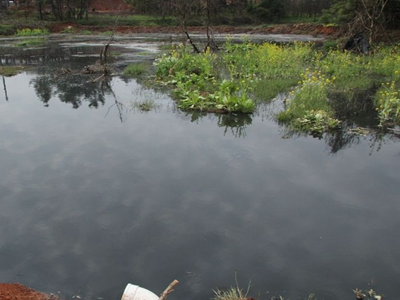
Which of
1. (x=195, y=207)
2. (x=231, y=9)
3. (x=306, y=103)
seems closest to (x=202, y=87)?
(x=306, y=103)

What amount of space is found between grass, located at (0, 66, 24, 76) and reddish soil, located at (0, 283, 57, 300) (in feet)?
45.3

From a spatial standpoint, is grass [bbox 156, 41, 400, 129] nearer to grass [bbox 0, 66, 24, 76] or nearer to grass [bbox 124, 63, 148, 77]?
grass [bbox 124, 63, 148, 77]

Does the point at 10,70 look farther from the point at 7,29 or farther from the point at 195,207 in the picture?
the point at 7,29

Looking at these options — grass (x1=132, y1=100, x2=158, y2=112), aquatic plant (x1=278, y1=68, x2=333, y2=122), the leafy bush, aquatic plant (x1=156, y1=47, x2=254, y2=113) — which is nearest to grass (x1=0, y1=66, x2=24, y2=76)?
aquatic plant (x1=156, y1=47, x2=254, y2=113)

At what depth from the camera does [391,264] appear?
4559 millimetres

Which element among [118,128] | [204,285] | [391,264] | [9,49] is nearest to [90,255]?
[204,285]

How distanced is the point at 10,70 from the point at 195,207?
14.2 metres

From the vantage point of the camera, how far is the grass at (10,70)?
16016mm

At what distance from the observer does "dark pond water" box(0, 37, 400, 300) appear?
14.3 ft

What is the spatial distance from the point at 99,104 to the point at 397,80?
31.4ft

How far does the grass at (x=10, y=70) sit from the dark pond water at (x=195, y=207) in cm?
716

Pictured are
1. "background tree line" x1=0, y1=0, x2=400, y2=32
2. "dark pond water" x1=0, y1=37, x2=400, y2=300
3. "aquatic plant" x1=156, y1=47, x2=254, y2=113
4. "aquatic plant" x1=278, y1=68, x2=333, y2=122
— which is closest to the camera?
"dark pond water" x1=0, y1=37, x2=400, y2=300

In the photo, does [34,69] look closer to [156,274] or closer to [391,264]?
[156,274]

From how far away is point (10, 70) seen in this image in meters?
16.8
